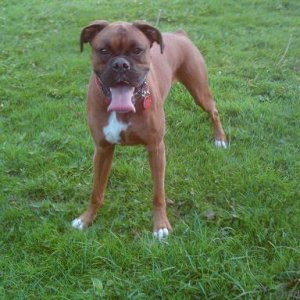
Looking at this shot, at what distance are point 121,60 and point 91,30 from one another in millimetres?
430

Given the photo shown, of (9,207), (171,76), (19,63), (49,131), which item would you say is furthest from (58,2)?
(9,207)

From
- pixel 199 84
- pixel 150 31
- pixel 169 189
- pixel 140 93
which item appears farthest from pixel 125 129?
pixel 199 84

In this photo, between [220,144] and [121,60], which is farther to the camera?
[220,144]

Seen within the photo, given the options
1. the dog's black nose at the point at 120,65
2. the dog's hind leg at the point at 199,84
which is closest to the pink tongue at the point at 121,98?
the dog's black nose at the point at 120,65

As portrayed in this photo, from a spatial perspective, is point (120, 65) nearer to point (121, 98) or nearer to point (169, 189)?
point (121, 98)

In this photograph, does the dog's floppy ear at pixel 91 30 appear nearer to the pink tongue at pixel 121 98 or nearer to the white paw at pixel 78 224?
the pink tongue at pixel 121 98

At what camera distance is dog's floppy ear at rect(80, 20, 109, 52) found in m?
3.20

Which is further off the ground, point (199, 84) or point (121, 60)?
point (121, 60)

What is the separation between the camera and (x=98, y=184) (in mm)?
3709

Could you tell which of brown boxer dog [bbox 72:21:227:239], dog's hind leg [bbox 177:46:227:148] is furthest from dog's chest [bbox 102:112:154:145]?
dog's hind leg [bbox 177:46:227:148]

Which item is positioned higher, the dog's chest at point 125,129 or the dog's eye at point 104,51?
the dog's eye at point 104,51

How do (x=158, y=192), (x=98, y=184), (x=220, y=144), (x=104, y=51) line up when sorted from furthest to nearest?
(x=220, y=144)
(x=98, y=184)
(x=158, y=192)
(x=104, y=51)

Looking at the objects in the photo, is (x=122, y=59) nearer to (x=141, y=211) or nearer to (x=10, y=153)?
(x=141, y=211)

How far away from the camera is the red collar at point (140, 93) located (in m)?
3.20
